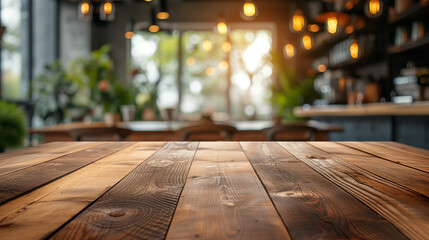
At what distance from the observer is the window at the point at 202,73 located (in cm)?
785

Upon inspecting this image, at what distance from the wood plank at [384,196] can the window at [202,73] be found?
687cm

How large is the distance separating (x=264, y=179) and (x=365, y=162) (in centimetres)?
39

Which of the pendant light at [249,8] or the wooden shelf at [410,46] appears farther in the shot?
the wooden shelf at [410,46]

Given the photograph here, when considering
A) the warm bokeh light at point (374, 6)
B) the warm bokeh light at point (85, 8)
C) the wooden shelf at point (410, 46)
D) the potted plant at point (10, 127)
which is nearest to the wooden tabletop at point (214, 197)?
the warm bokeh light at point (374, 6)

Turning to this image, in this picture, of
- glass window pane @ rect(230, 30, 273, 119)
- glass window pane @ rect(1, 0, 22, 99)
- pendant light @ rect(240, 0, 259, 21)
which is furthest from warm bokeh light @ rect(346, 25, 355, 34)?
glass window pane @ rect(1, 0, 22, 99)

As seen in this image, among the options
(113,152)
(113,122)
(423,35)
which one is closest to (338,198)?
(113,152)

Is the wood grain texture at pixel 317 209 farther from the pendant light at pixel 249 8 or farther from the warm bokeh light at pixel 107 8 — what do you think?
the warm bokeh light at pixel 107 8

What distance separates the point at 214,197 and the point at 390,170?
0.50 metres

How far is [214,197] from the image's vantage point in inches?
23.8

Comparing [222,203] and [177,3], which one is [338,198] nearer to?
[222,203]

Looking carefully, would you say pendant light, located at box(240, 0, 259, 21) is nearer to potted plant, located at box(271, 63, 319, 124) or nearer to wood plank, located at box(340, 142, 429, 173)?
wood plank, located at box(340, 142, 429, 173)

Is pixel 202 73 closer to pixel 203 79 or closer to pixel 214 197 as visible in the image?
pixel 203 79

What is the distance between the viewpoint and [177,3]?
7.86m

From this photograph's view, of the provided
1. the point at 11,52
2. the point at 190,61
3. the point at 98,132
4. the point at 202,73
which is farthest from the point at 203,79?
the point at 98,132
